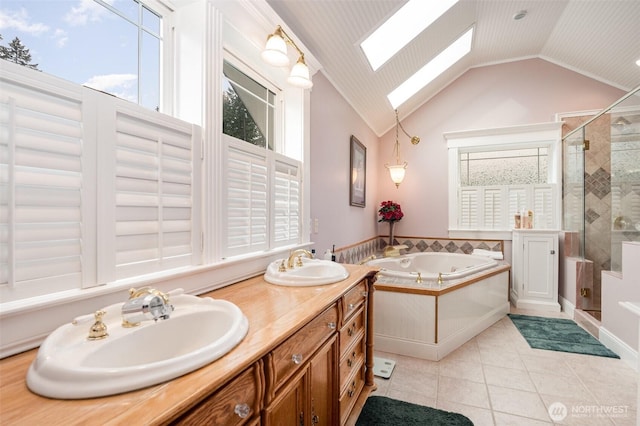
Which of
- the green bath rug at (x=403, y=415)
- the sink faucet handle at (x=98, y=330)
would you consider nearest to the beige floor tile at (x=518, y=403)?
the green bath rug at (x=403, y=415)

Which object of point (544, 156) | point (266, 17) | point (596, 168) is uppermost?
point (266, 17)

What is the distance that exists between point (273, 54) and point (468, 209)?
365cm

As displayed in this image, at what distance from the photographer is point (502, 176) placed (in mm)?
4180

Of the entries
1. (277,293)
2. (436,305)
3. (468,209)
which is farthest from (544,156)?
(277,293)

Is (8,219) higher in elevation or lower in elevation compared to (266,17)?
lower

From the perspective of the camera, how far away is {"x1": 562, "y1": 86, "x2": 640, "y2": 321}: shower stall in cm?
266

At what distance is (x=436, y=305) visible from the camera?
2457 millimetres

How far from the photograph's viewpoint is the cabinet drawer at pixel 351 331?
1513 mm

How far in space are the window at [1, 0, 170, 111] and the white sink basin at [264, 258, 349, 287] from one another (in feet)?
3.25

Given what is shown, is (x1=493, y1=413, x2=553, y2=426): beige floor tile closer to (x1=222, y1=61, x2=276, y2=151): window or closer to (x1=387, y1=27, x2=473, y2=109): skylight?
(x1=222, y1=61, x2=276, y2=151): window

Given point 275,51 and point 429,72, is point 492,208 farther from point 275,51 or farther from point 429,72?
point 275,51

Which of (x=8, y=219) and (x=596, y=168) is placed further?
(x=596, y=168)

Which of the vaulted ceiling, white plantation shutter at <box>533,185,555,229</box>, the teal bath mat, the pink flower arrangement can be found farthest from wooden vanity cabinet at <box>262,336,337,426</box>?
white plantation shutter at <box>533,185,555,229</box>

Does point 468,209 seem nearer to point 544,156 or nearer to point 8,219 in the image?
Answer: point 544,156
